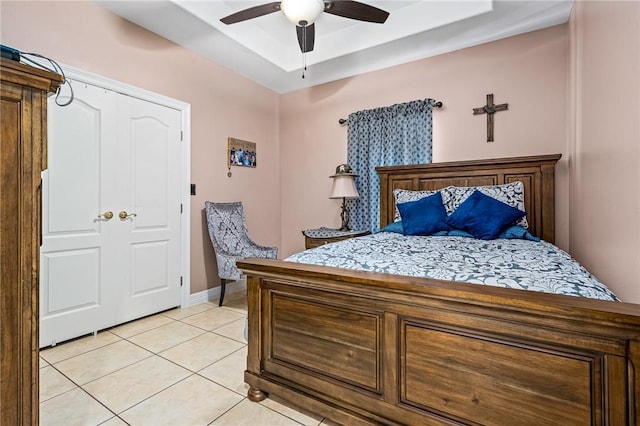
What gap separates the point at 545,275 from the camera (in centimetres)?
126

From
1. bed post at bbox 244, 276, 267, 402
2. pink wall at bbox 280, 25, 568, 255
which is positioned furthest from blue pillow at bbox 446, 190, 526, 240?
bed post at bbox 244, 276, 267, 402

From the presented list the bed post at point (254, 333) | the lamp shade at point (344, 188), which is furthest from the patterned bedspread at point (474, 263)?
the lamp shade at point (344, 188)

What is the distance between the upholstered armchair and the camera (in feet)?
10.6

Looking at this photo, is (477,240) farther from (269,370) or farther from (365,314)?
(269,370)

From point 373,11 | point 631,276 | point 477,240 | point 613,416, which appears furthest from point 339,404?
point 373,11

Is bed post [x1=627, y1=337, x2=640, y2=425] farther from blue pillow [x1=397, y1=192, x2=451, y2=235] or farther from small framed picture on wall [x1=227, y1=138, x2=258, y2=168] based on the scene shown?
small framed picture on wall [x1=227, y1=138, x2=258, y2=168]

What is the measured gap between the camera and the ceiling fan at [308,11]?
6.86 feet

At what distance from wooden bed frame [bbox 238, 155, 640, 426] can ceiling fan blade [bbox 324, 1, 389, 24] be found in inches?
72.6

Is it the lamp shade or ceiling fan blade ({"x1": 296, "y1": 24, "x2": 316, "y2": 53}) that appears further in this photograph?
the lamp shade

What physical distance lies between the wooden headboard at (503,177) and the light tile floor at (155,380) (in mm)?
2294

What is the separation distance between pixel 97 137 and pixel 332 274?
2.41 metres

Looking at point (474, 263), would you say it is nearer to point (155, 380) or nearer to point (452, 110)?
point (155, 380)

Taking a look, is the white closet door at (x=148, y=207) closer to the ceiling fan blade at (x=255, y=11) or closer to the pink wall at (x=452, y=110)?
the ceiling fan blade at (x=255, y=11)

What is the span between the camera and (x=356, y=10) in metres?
2.27
